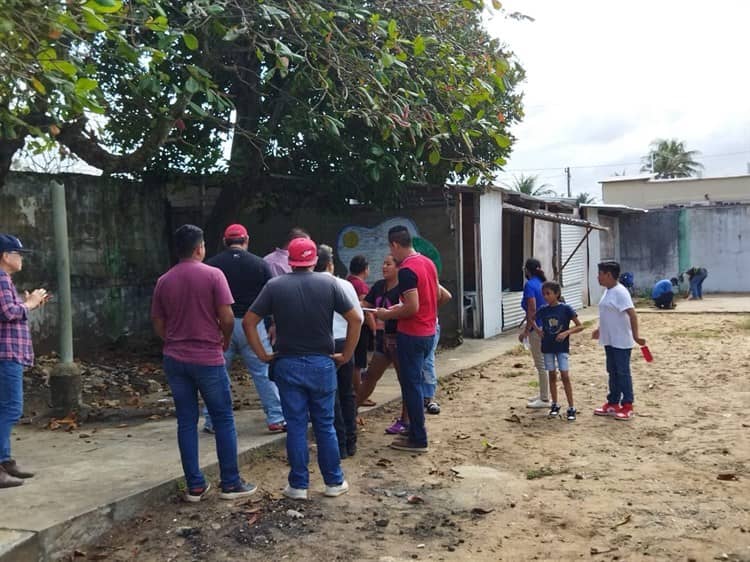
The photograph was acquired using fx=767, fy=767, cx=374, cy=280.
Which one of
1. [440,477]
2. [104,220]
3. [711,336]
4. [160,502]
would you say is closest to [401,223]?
[104,220]

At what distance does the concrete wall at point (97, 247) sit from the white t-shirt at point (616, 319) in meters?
7.48

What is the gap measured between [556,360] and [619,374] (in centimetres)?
61

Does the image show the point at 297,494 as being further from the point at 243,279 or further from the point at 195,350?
the point at 243,279

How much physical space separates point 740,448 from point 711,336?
844 centimetres

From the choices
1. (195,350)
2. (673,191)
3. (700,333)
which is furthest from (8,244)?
(673,191)

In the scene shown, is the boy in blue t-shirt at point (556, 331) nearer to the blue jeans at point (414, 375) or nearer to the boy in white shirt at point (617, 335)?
the boy in white shirt at point (617, 335)

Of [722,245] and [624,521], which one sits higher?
[722,245]

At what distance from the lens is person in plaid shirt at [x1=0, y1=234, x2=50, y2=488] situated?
199 inches

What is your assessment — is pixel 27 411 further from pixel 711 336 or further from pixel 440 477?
pixel 711 336

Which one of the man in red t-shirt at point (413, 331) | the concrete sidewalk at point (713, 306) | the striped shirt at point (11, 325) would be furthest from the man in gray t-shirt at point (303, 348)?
the concrete sidewalk at point (713, 306)

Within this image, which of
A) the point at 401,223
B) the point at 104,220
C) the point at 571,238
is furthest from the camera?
the point at 571,238

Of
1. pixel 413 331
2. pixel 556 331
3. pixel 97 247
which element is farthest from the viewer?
pixel 97 247

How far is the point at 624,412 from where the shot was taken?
24.7 ft

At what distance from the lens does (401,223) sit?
13.4 meters
